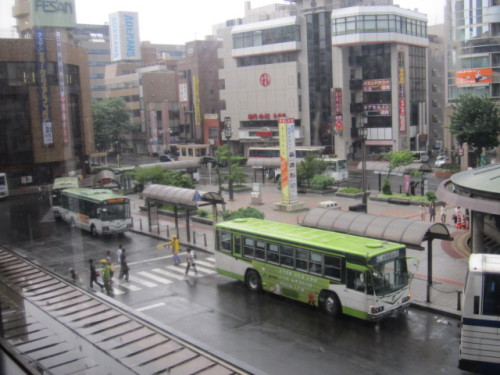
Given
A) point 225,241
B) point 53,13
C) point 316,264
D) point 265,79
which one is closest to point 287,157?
point 225,241

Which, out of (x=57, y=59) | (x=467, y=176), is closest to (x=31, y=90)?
(x=57, y=59)

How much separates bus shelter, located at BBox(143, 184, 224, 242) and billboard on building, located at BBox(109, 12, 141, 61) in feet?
37.1

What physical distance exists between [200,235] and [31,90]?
11740 mm

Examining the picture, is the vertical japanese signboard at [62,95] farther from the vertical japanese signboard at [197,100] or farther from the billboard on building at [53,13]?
the vertical japanese signboard at [197,100]

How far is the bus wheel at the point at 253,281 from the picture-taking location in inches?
429

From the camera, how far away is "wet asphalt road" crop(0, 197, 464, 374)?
739 cm

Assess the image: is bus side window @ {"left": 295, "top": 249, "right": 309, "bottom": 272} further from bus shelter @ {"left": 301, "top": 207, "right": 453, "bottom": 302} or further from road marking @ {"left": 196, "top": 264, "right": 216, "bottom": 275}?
road marking @ {"left": 196, "top": 264, "right": 216, "bottom": 275}

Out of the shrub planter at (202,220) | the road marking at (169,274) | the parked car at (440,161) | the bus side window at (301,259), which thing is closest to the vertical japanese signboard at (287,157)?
the shrub planter at (202,220)

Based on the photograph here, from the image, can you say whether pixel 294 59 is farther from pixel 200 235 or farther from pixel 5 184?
pixel 5 184

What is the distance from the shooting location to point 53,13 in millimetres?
4281

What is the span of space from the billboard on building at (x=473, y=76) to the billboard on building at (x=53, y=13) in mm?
26933

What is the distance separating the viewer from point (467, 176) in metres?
13.0

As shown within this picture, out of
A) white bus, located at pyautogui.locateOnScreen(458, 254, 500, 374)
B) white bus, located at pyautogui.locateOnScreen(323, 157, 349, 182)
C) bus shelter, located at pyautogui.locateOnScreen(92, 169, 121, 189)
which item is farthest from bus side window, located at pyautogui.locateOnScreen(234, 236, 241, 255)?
white bus, located at pyautogui.locateOnScreen(323, 157, 349, 182)

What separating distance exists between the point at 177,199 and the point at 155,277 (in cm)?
441
